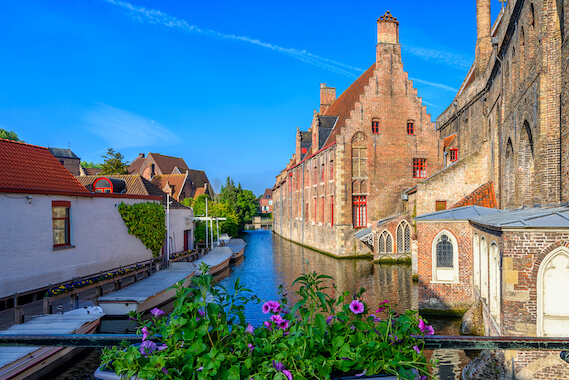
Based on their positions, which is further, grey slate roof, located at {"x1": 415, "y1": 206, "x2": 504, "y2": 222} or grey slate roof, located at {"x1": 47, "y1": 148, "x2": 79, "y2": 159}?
grey slate roof, located at {"x1": 47, "y1": 148, "x2": 79, "y2": 159}

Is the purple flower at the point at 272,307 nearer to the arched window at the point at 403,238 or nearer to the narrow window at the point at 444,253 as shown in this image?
the narrow window at the point at 444,253

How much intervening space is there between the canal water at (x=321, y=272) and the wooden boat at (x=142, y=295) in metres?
0.47

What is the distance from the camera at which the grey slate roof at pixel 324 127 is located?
36147 millimetres

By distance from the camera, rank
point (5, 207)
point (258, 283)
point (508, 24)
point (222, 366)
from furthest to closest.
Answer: point (258, 283) < point (508, 24) < point (5, 207) < point (222, 366)

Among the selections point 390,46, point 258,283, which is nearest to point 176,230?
point 258,283

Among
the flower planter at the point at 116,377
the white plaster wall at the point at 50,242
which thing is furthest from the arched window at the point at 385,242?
the flower planter at the point at 116,377

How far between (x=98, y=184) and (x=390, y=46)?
2287cm

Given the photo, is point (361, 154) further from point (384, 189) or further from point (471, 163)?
point (471, 163)

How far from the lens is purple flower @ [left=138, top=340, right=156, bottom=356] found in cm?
186

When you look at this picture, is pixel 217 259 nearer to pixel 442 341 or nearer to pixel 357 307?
pixel 357 307

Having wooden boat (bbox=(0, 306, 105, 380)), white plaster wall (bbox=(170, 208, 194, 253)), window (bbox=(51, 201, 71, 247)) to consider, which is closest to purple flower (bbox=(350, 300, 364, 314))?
wooden boat (bbox=(0, 306, 105, 380))

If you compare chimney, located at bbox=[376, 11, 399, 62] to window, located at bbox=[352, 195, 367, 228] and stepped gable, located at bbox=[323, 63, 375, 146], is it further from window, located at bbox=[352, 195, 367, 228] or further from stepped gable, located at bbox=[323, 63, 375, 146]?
window, located at bbox=[352, 195, 367, 228]

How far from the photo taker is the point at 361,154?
30.3 m

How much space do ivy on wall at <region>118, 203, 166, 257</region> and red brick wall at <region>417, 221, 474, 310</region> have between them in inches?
538
